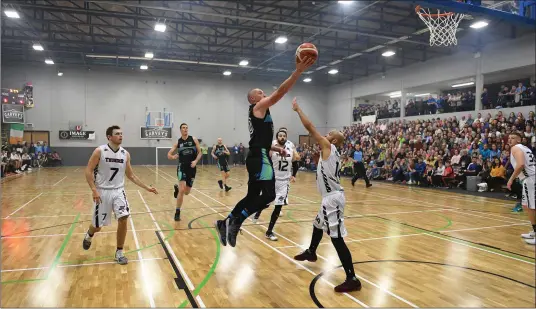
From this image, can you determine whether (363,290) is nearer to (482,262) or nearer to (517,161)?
(482,262)

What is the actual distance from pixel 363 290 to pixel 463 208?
7.69 m

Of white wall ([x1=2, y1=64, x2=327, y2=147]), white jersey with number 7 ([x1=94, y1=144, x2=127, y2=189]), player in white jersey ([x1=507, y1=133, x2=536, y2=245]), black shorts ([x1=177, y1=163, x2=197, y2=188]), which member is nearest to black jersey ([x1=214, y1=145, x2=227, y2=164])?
black shorts ([x1=177, y1=163, x2=197, y2=188])

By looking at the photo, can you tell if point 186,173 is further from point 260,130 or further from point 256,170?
point 260,130

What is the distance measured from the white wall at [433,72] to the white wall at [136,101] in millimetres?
3182

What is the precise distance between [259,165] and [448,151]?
14899 millimetres

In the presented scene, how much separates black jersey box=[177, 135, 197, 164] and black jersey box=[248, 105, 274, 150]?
4.42m

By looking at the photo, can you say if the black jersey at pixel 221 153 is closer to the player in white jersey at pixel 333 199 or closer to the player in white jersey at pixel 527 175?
the player in white jersey at pixel 527 175

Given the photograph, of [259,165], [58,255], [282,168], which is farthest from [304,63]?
[58,255]

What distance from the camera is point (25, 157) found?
77.6 ft

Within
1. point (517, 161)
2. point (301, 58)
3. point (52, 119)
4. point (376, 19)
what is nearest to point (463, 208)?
point (517, 161)

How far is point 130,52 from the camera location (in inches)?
1043

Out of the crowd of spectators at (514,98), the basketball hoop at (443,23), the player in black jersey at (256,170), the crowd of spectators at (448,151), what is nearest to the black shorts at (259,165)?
the player in black jersey at (256,170)

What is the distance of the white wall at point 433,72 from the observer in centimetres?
1903

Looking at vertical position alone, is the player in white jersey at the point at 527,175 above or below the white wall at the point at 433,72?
below
